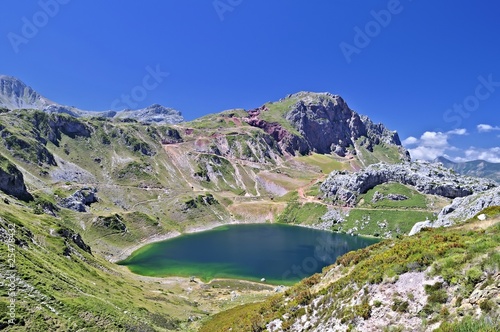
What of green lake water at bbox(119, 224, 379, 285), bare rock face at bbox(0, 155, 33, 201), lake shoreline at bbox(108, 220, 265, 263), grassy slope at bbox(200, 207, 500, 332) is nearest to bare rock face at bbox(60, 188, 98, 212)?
bare rock face at bbox(0, 155, 33, 201)

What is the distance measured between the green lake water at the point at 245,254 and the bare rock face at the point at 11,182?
5145 centimetres

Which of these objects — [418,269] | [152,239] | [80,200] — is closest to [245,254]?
[152,239]

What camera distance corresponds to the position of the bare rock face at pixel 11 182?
123438 millimetres

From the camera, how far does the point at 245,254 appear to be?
5300 inches

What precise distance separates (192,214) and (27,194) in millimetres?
89553

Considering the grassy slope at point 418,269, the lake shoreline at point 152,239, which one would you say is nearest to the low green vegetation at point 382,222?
the lake shoreline at point 152,239

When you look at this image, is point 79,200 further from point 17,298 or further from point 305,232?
point 17,298

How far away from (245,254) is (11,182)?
99480 millimetres

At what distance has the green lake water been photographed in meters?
111

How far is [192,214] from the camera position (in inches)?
7854

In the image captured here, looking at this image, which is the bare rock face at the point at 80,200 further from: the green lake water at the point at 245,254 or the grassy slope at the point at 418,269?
the grassy slope at the point at 418,269

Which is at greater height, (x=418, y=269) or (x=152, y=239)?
(x=152, y=239)

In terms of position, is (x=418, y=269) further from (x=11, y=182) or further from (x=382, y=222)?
(x=382, y=222)

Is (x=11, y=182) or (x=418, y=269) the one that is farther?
(x=11, y=182)
